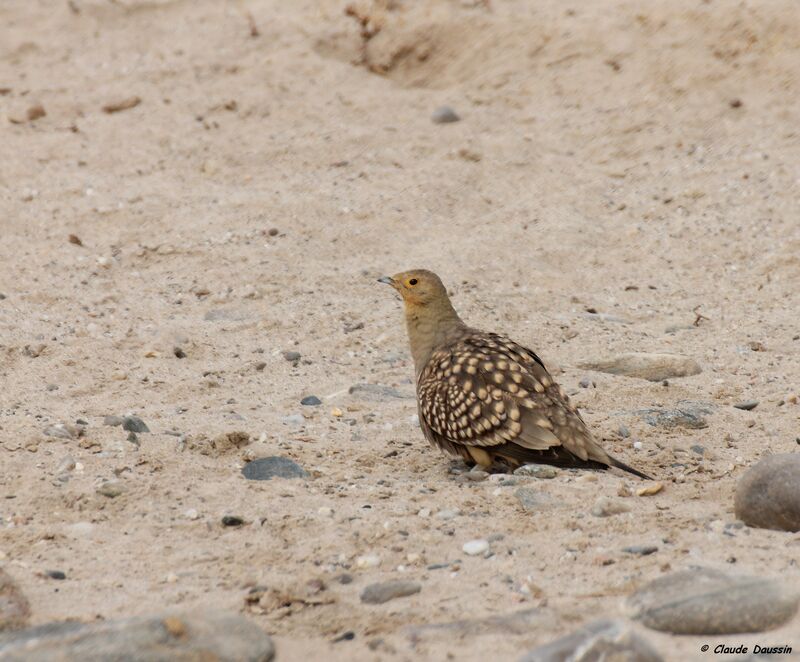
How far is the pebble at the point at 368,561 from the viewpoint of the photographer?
4074mm

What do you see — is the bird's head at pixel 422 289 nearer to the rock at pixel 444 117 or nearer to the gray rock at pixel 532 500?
the gray rock at pixel 532 500

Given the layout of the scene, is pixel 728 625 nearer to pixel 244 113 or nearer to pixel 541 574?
pixel 541 574

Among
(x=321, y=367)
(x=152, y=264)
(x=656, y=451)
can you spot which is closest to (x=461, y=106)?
(x=152, y=264)

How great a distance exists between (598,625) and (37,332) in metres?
4.34

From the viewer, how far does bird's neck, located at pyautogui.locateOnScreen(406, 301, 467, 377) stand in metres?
5.79

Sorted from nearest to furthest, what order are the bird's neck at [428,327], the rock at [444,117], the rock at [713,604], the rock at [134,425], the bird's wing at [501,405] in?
the rock at [713,604], the bird's wing at [501,405], the rock at [134,425], the bird's neck at [428,327], the rock at [444,117]

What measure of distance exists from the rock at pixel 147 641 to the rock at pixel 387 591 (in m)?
0.44

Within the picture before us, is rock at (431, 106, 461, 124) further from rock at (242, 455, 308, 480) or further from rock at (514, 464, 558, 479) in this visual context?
rock at (242, 455, 308, 480)

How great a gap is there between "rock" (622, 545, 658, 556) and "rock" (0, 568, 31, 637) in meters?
1.85

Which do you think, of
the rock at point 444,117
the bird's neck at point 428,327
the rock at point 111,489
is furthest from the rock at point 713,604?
the rock at point 444,117

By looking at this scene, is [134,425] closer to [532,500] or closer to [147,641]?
[532,500]

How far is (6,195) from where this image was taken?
851 centimetres

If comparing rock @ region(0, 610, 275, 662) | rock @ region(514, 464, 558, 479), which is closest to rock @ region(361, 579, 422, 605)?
rock @ region(0, 610, 275, 662)

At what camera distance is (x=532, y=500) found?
464 centimetres
